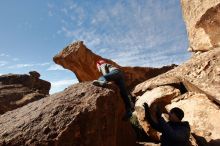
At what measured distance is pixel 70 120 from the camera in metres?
5.78

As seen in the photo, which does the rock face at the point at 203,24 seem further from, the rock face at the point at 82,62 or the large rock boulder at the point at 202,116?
the rock face at the point at 82,62

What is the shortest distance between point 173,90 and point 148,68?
1107cm

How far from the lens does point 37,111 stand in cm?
610

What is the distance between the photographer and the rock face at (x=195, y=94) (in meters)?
8.40

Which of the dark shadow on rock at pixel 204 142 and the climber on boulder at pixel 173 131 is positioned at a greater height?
the climber on boulder at pixel 173 131

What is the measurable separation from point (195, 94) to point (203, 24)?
4.56 metres

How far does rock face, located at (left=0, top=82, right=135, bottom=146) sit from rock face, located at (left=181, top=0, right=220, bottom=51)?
719cm

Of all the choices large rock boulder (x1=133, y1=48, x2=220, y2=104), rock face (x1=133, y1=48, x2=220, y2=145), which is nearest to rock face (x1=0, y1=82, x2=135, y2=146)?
rock face (x1=133, y1=48, x2=220, y2=145)

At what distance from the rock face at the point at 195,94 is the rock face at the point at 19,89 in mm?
9877

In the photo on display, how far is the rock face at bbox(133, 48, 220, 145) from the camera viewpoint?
840 centimetres

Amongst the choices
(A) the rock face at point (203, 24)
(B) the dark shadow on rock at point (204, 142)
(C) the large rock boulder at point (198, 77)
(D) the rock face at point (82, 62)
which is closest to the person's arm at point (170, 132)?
(B) the dark shadow on rock at point (204, 142)

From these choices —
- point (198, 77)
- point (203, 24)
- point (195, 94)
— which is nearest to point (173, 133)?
point (195, 94)

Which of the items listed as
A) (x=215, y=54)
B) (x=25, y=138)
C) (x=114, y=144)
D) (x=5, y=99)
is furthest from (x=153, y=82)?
(x=5, y=99)

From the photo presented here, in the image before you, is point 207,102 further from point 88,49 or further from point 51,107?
point 88,49
